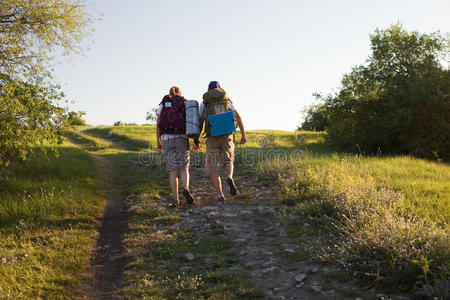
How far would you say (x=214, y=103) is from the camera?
8422 mm

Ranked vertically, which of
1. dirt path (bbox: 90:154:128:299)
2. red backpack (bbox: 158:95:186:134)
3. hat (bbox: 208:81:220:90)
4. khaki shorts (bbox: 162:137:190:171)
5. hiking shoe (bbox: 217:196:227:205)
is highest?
hat (bbox: 208:81:220:90)

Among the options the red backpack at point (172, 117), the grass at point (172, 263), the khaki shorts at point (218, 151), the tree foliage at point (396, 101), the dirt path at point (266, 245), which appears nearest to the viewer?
the dirt path at point (266, 245)

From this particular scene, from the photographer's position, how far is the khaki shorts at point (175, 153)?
8.59 m

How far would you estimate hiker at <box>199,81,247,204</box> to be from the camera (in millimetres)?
8430

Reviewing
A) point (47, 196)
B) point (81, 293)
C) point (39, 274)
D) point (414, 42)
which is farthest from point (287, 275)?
point (414, 42)

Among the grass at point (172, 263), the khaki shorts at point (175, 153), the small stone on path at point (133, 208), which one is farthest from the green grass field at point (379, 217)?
the small stone on path at point (133, 208)

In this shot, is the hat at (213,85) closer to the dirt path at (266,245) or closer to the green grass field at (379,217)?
the dirt path at (266,245)

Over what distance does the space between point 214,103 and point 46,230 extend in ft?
16.0

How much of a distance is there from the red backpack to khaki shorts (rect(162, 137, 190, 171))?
24 cm

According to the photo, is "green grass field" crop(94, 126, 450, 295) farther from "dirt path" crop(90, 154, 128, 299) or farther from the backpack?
"dirt path" crop(90, 154, 128, 299)

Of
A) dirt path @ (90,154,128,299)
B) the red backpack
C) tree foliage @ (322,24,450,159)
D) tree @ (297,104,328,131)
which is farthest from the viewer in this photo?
tree @ (297,104,328,131)

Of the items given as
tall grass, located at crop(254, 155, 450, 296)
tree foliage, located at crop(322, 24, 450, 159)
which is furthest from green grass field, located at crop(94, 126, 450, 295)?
tree foliage, located at crop(322, 24, 450, 159)

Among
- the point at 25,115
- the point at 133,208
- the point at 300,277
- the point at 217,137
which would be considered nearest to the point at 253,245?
the point at 300,277

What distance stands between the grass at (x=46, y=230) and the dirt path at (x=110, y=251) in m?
0.21
